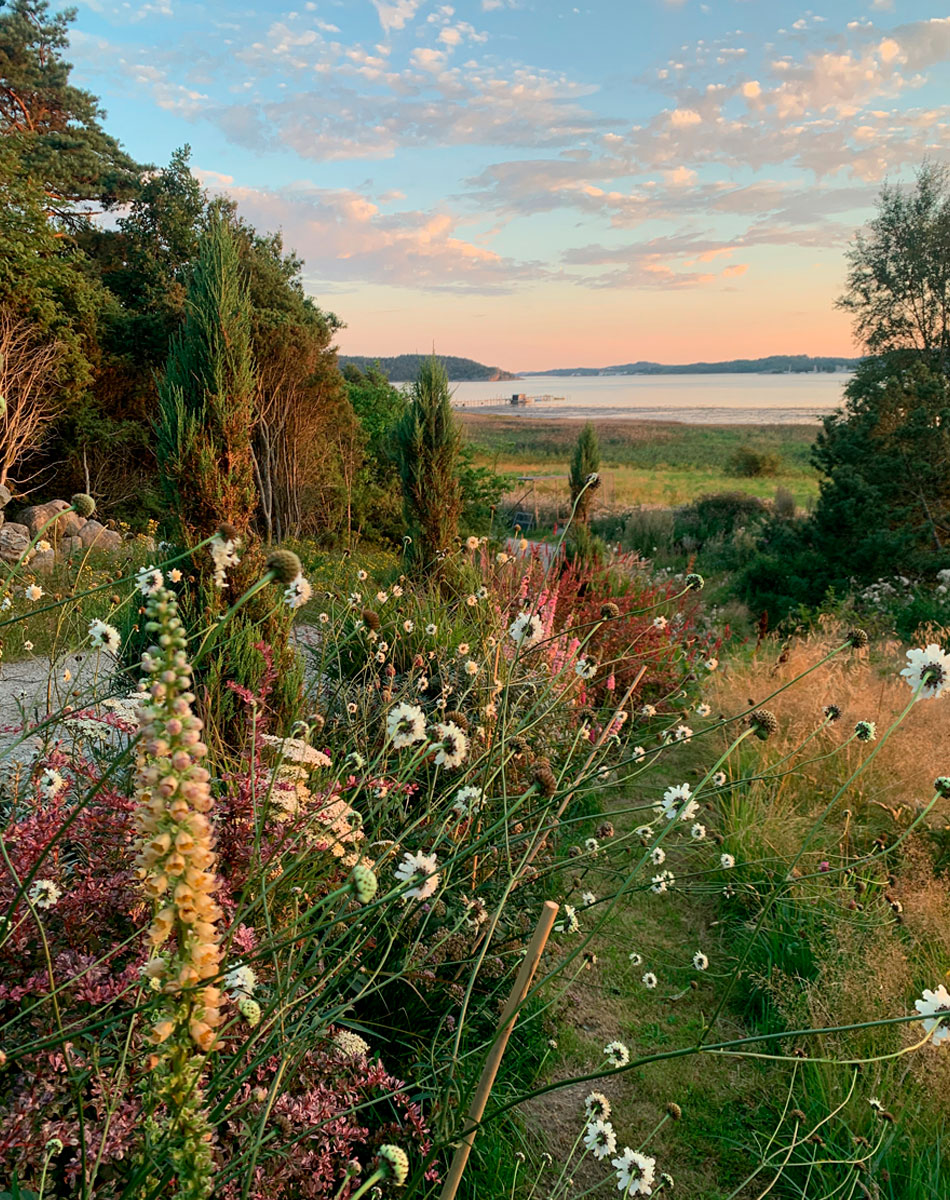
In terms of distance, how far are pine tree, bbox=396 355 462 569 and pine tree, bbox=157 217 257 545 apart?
2.44 m

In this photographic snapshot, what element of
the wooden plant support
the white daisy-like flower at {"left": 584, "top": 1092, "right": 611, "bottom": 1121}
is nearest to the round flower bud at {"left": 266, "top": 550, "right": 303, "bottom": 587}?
the wooden plant support

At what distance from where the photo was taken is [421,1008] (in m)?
2.65

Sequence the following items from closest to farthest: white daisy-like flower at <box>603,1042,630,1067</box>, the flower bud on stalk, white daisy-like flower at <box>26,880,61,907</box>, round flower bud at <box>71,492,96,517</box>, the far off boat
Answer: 1. the flower bud on stalk
2. white daisy-like flower at <box>26,880,61,907</box>
3. round flower bud at <box>71,492,96,517</box>
4. white daisy-like flower at <box>603,1042,630,1067</box>
5. the far off boat

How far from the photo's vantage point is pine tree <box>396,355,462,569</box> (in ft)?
21.6

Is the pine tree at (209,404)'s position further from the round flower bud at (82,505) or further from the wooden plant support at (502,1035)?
the wooden plant support at (502,1035)

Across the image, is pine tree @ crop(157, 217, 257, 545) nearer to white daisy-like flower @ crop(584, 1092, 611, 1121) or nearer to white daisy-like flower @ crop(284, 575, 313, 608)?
white daisy-like flower @ crop(284, 575, 313, 608)

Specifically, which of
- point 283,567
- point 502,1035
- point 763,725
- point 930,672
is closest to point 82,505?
point 283,567

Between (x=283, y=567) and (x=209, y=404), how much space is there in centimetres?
329

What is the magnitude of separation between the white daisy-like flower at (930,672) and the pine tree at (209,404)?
10.9 ft

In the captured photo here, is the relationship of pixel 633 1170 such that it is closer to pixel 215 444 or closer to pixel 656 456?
pixel 215 444

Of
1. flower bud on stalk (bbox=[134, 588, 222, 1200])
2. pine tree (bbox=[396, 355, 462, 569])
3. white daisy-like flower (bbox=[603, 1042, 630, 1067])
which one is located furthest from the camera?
pine tree (bbox=[396, 355, 462, 569])

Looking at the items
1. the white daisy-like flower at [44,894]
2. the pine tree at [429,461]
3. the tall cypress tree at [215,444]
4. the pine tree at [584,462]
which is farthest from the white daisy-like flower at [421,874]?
the pine tree at [584,462]

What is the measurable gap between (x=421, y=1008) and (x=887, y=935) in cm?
214

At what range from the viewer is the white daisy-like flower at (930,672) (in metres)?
2.07
